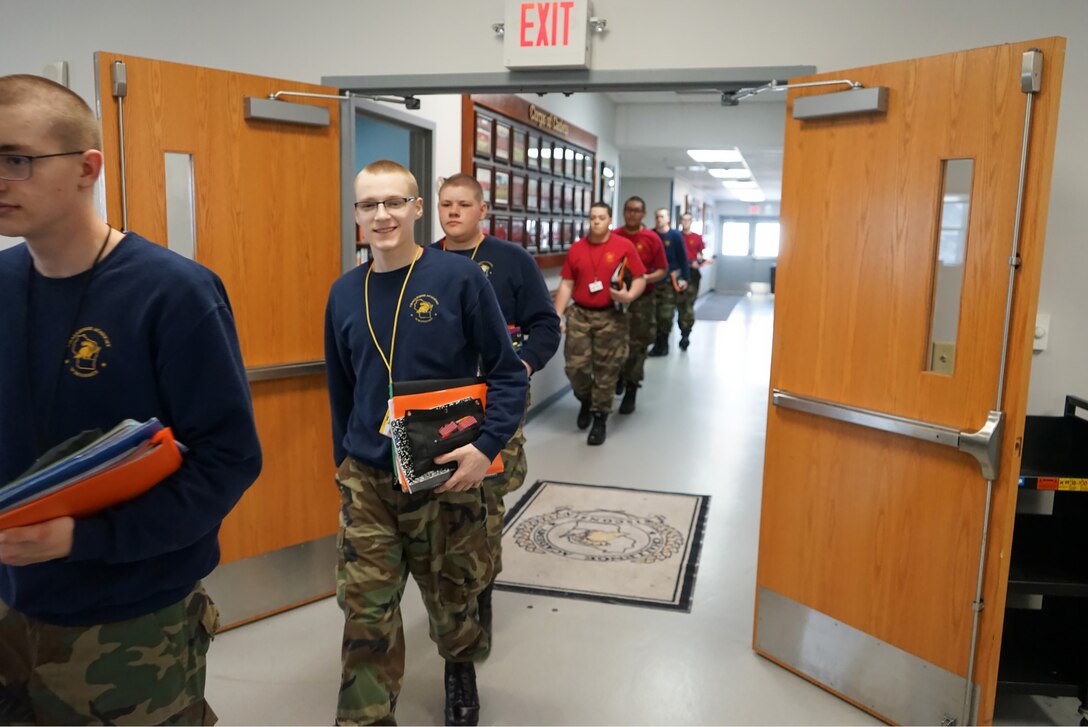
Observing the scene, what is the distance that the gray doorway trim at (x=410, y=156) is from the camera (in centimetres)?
335

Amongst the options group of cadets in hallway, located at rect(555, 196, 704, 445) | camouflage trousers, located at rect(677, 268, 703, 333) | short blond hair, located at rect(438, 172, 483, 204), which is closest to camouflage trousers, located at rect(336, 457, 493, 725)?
short blond hair, located at rect(438, 172, 483, 204)

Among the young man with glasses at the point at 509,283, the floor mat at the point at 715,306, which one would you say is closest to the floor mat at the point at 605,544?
the young man with glasses at the point at 509,283

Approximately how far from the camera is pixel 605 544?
412 centimetres

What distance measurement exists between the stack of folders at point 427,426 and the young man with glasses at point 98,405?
0.73 meters

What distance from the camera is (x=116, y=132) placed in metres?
2.73

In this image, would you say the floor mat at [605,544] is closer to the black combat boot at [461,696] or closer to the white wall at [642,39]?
the black combat boot at [461,696]

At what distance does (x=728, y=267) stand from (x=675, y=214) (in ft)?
32.5

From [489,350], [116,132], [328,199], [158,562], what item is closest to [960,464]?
[489,350]

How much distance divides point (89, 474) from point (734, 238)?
25.8 m

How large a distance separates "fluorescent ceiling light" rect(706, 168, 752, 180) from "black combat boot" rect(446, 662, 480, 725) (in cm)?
1249

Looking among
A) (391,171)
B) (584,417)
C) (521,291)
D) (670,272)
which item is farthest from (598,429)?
(391,171)

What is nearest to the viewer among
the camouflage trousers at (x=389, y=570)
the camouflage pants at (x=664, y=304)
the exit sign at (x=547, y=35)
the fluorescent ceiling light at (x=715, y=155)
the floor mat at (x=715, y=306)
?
the camouflage trousers at (x=389, y=570)

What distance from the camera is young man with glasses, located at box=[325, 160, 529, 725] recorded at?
88.0 inches

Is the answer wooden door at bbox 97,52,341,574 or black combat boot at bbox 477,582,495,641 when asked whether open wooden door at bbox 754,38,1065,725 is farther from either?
wooden door at bbox 97,52,341,574
